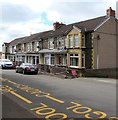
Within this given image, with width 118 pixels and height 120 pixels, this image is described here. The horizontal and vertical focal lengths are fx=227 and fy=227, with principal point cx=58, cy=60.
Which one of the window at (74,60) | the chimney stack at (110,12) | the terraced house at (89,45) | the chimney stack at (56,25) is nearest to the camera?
the terraced house at (89,45)

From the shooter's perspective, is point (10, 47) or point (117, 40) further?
point (10, 47)

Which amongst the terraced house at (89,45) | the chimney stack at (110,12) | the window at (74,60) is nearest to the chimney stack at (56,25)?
the terraced house at (89,45)

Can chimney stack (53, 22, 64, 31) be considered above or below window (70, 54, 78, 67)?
above

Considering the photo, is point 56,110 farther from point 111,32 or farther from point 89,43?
point 111,32

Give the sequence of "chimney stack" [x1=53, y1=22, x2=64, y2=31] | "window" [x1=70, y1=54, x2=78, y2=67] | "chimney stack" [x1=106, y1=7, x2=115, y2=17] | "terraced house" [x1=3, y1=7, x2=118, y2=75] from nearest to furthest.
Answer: "terraced house" [x1=3, y1=7, x2=118, y2=75]
"window" [x1=70, y1=54, x2=78, y2=67]
"chimney stack" [x1=106, y1=7, x2=115, y2=17]
"chimney stack" [x1=53, y1=22, x2=64, y2=31]

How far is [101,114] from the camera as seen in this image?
8.23 m

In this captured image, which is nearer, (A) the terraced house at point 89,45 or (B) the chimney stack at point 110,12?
(A) the terraced house at point 89,45

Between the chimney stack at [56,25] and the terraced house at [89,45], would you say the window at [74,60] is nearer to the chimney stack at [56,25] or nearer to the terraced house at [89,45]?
the terraced house at [89,45]

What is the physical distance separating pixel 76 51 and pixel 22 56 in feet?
78.7

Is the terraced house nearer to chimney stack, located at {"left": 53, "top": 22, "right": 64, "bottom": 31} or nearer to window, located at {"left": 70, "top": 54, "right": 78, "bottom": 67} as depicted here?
window, located at {"left": 70, "top": 54, "right": 78, "bottom": 67}

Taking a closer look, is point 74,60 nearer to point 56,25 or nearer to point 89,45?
point 89,45

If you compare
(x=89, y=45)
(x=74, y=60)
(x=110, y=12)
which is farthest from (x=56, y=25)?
(x=89, y=45)

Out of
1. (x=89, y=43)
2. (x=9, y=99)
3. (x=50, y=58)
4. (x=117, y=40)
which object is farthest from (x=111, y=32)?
(x=9, y=99)

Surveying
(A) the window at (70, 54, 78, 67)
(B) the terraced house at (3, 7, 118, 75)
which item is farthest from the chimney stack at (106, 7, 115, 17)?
(A) the window at (70, 54, 78, 67)
